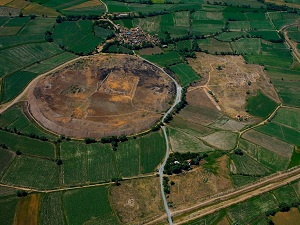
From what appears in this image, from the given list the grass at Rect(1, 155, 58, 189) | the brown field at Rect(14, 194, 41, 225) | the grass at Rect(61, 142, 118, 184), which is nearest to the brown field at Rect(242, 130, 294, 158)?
the grass at Rect(61, 142, 118, 184)

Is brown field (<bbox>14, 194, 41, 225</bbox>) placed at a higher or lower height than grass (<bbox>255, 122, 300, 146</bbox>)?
higher

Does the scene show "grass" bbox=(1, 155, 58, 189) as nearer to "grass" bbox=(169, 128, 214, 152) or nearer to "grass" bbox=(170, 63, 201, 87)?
"grass" bbox=(169, 128, 214, 152)

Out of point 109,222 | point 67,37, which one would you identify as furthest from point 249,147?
point 67,37

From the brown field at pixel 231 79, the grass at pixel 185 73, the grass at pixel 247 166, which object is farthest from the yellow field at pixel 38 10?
the grass at pixel 247 166

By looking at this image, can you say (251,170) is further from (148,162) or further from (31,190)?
(31,190)

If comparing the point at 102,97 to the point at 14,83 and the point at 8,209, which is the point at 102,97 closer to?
the point at 14,83

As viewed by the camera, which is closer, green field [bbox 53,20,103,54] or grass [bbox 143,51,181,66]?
grass [bbox 143,51,181,66]
